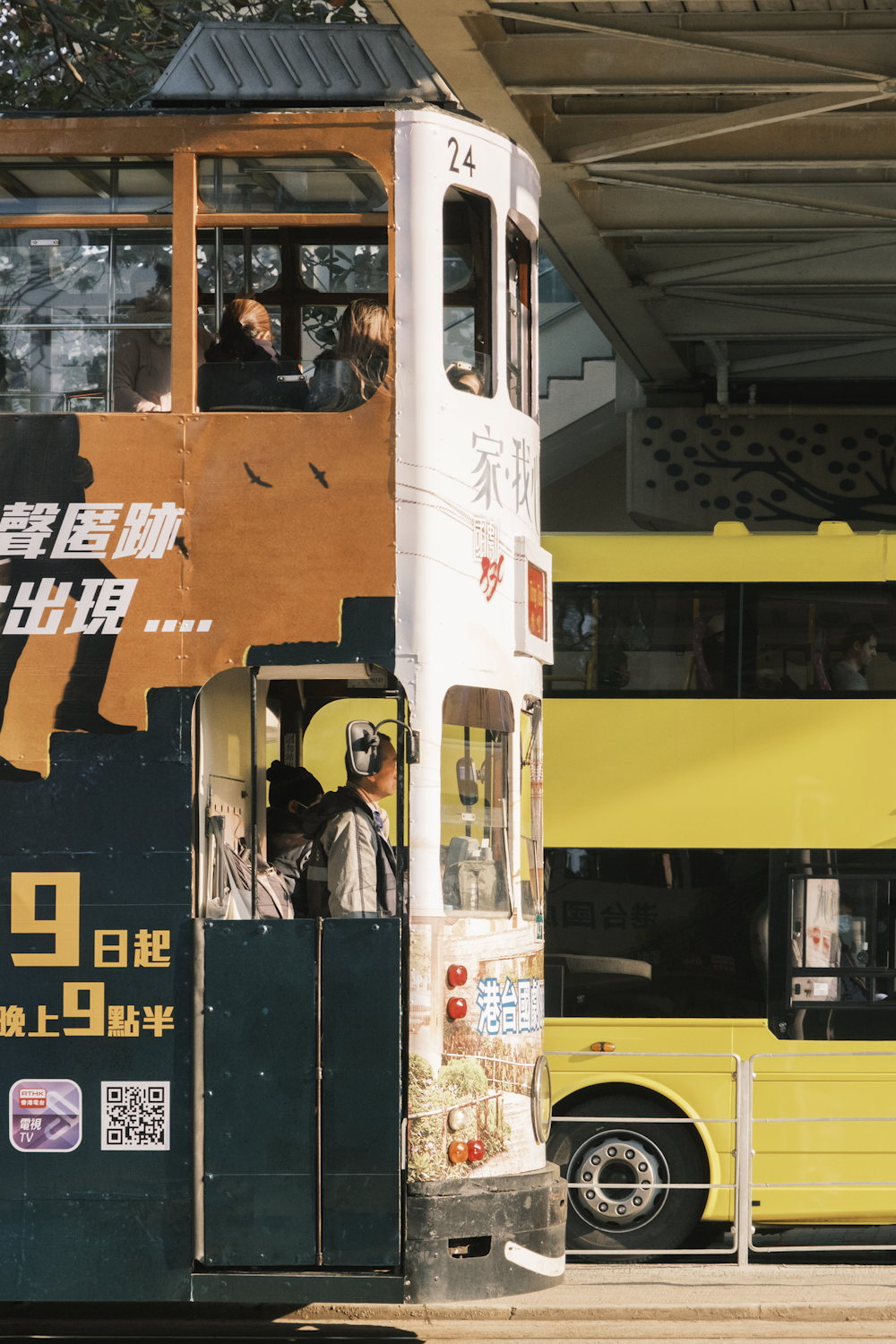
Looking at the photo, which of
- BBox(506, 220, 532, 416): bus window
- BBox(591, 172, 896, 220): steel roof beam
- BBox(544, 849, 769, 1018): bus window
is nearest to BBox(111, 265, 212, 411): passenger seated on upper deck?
BBox(506, 220, 532, 416): bus window

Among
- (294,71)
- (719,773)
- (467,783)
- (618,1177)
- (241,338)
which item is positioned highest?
(294,71)

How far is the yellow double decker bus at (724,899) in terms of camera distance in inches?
371

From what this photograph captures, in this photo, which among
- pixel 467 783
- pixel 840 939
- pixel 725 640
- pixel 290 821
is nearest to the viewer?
pixel 467 783

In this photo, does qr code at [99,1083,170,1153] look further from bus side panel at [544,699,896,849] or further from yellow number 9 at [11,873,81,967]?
bus side panel at [544,699,896,849]

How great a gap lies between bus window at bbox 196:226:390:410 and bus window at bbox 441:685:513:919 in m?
1.36

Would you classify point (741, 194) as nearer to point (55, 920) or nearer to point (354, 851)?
point (354, 851)

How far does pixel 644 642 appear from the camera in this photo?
9.76m

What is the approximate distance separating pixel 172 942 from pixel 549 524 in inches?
599

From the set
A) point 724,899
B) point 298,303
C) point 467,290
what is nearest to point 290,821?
point 298,303

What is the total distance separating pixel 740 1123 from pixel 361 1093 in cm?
331

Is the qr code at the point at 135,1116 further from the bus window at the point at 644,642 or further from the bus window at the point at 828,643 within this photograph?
the bus window at the point at 828,643

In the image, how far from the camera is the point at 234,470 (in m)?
6.23

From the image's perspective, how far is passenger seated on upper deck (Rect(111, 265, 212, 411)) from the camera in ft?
20.3

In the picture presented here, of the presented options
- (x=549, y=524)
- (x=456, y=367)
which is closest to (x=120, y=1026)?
(x=456, y=367)
